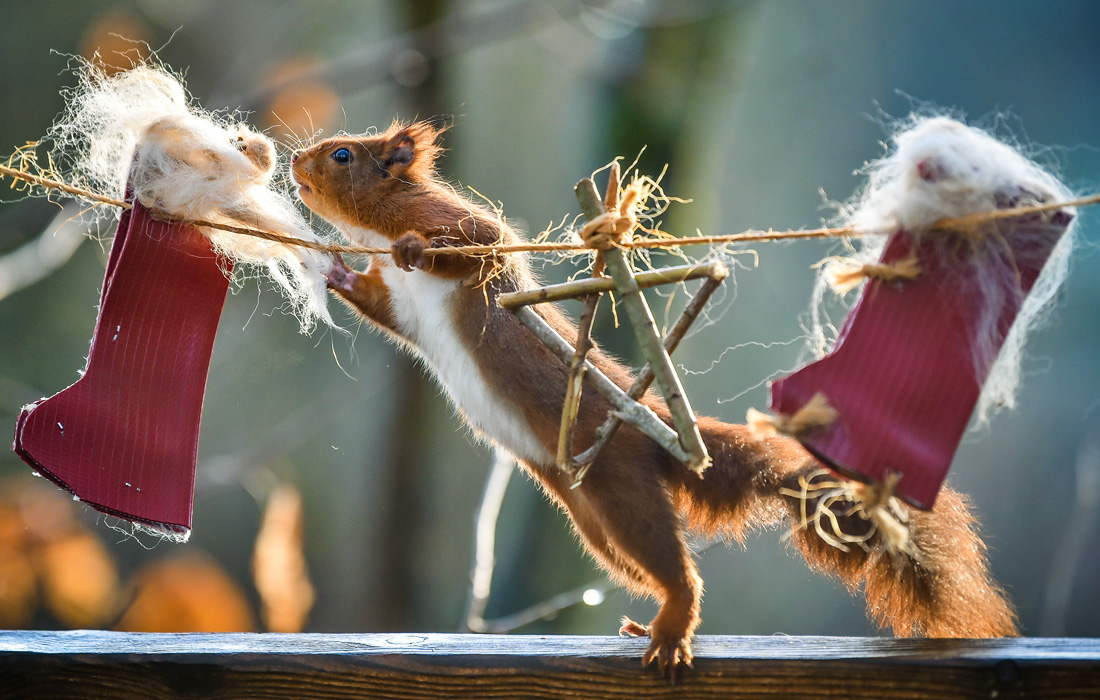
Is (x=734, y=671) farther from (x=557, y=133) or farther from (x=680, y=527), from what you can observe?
(x=557, y=133)

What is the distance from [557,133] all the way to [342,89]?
144 cm

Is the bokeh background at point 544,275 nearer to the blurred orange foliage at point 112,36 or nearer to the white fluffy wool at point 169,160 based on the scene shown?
the blurred orange foliage at point 112,36

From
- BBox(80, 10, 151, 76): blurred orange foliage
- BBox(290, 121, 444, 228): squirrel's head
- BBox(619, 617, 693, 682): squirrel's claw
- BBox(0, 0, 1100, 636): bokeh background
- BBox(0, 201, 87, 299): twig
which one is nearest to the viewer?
BBox(619, 617, 693, 682): squirrel's claw

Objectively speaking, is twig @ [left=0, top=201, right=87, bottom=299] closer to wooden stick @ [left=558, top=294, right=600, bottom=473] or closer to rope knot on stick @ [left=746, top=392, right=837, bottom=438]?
wooden stick @ [left=558, top=294, right=600, bottom=473]

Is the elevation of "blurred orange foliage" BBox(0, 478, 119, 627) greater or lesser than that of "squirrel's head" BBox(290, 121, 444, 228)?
lesser

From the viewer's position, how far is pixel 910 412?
79 cm

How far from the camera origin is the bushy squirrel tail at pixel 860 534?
105 centimetres

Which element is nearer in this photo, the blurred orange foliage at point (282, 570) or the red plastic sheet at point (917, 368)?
the red plastic sheet at point (917, 368)

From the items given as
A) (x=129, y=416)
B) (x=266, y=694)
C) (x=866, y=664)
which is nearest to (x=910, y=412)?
(x=866, y=664)

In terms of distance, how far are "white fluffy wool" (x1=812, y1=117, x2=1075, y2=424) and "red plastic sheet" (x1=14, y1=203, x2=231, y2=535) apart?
787 millimetres

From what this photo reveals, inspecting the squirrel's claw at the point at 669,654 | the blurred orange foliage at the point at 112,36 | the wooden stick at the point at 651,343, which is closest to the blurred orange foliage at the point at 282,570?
the blurred orange foliage at the point at 112,36

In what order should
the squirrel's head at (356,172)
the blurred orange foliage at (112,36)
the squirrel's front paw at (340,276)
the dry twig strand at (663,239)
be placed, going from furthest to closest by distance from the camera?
the blurred orange foliage at (112,36)
the squirrel's head at (356,172)
the squirrel's front paw at (340,276)
the dry twig strand at (663,239)

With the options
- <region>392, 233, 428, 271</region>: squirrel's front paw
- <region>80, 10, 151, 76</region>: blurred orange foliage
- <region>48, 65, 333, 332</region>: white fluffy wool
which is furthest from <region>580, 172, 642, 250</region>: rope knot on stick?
<region>80, 10, 151, 76</region>: blurred orange foliage

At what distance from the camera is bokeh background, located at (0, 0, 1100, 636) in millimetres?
3113
